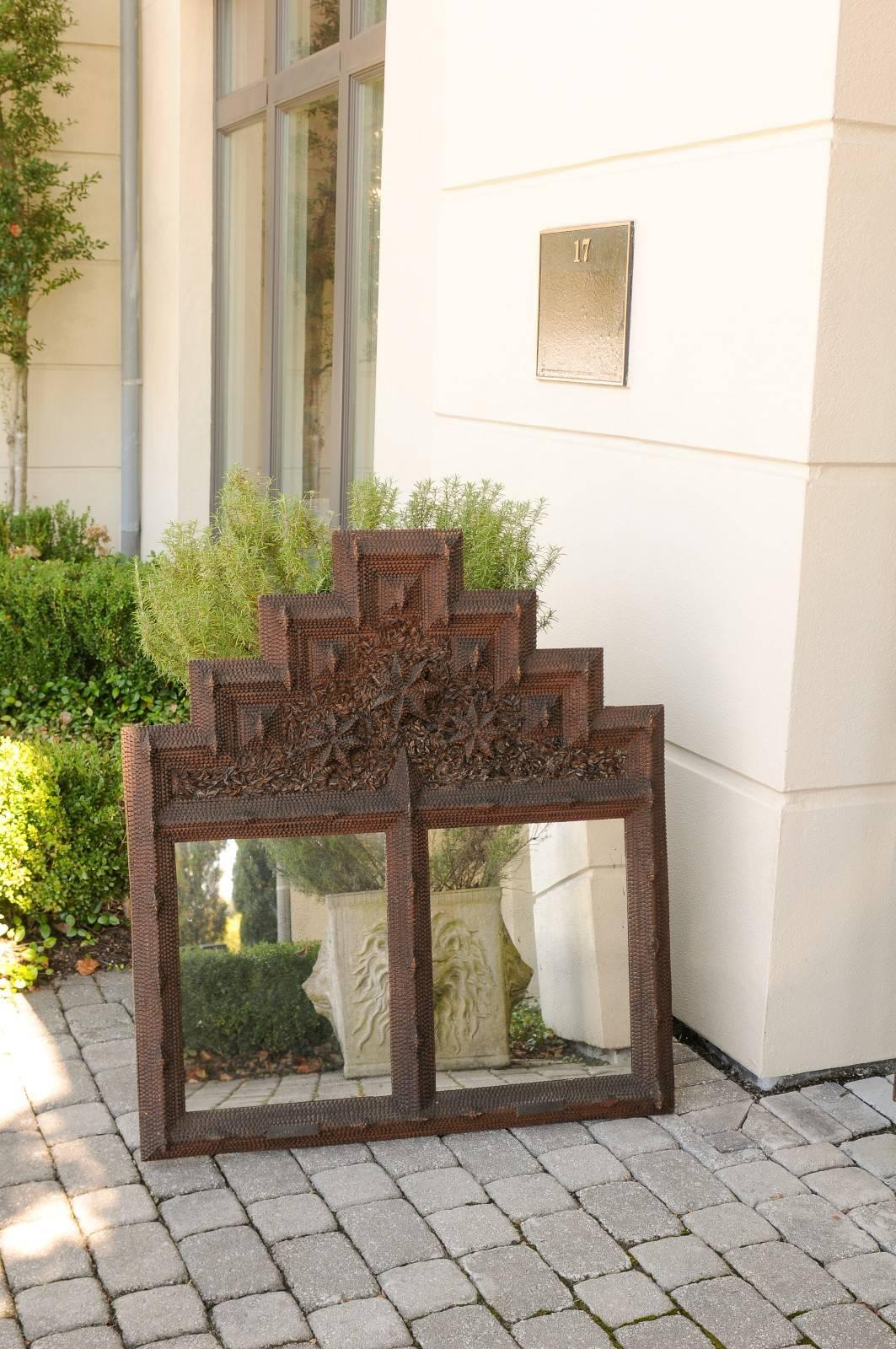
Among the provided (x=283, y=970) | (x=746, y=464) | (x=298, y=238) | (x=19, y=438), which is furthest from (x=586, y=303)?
(x=19, y=438)

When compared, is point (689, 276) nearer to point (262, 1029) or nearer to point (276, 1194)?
point (262, 1029)

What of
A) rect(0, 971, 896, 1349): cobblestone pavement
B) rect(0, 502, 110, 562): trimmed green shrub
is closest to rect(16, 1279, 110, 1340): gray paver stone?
rect(0, 971, 896, 1349): cobblestone pavement

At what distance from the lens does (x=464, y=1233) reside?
108 inches

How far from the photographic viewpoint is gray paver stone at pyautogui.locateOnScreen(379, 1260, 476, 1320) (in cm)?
251

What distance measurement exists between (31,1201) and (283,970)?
0.70m

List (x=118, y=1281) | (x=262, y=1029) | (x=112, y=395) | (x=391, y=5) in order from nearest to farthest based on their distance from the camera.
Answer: (x=118, y=1281), (x=262, y=1029), (x=391, y=5), (x=112, y=395)

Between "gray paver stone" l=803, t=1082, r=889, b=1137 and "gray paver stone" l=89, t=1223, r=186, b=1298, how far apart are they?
5.19 feet

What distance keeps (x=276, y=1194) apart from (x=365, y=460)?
372 cm

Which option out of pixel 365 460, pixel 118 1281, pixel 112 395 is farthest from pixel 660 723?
pixel 112 395

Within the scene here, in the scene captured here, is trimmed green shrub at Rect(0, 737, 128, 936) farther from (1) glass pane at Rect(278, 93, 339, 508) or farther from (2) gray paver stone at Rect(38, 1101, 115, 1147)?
(1) glass pane at Rect(278, 93, 339, 508)

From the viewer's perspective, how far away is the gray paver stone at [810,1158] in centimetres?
304

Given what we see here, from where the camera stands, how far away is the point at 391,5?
497 cm

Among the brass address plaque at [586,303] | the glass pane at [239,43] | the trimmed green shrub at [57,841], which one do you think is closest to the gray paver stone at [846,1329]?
the brass address plaque at [586,303]

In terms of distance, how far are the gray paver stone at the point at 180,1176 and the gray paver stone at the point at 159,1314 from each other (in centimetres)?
33
